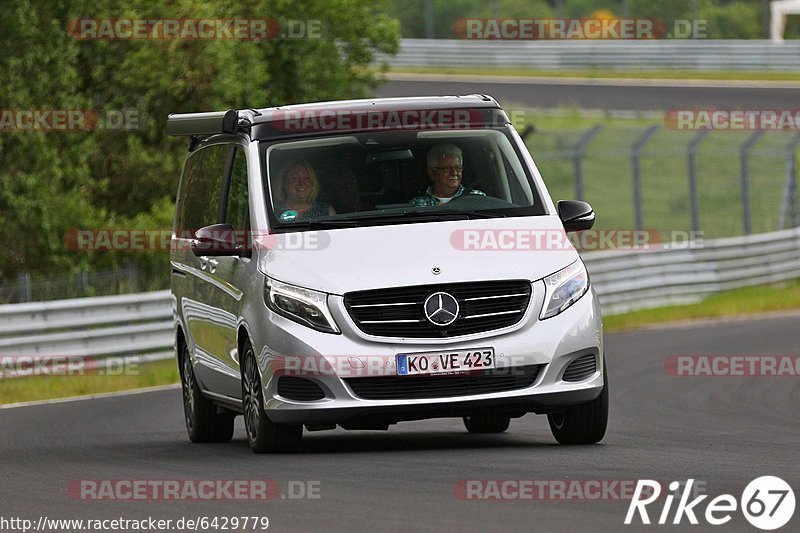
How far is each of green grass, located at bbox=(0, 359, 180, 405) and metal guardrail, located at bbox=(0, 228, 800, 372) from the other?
29 centimetres

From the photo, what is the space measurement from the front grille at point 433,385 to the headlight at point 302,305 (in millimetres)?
338

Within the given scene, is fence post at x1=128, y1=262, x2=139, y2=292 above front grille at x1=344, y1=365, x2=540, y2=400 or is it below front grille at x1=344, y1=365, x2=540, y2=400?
below

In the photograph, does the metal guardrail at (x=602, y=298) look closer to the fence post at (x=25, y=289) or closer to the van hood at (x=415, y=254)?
the fence post at (x=25, y=289)

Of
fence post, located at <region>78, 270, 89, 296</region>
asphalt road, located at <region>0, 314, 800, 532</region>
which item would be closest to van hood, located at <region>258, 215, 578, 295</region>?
asphalt road, located at <region>0, 314, 800, 532</region>

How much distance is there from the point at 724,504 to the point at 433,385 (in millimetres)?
2705

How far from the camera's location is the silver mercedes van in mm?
9953

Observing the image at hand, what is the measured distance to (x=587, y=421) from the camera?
10.5 meters

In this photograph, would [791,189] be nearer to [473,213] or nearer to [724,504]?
[473,213]

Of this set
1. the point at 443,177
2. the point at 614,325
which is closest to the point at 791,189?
the point at 614,325

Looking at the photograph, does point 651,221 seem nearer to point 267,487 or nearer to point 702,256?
point 702,256

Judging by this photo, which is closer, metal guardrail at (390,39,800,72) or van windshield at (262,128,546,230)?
van windshield at (262,128,546,230)

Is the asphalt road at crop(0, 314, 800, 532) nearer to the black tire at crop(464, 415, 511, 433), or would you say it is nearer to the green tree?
the black tire at crop(464, 415, 511, 433)

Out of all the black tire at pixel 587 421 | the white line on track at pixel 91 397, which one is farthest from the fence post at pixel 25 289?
the black tire at pixel 587 421

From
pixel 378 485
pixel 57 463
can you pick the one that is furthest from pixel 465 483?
pixel 57 463
